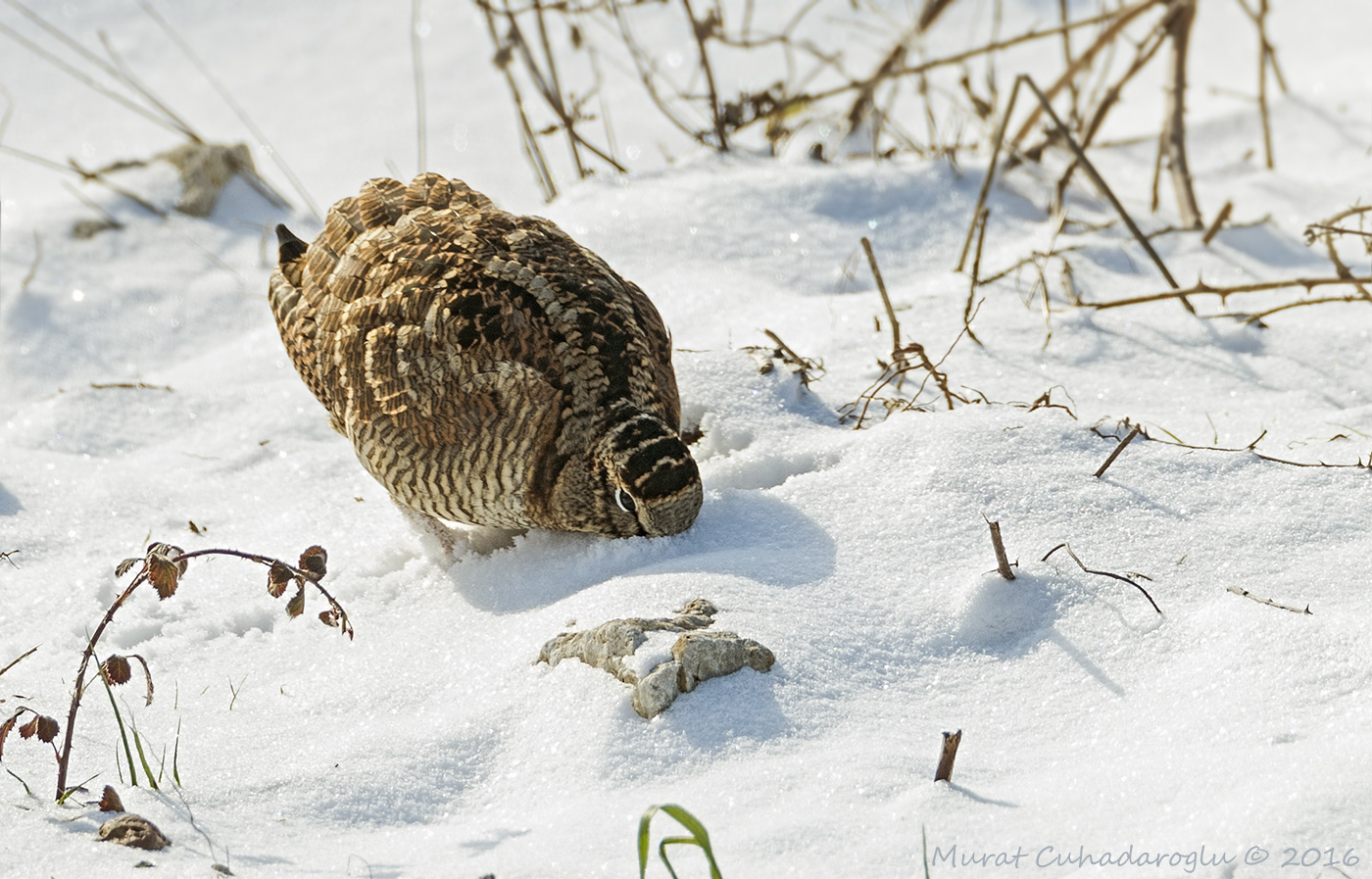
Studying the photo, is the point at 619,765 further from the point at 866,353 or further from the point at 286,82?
the point at 286,82

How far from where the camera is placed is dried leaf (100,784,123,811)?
88.9 inches

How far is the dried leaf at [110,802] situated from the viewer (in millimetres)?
2258

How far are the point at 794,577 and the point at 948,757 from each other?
0.84m

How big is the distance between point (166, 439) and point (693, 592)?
103 inches

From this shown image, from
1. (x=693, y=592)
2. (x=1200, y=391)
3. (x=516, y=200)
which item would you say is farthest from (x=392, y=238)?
(x=516, y=200)

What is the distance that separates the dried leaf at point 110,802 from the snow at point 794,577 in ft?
0.22

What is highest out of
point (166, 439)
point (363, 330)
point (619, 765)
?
point (363, 330)

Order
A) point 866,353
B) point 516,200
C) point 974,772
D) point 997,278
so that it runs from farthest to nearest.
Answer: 1. point 516,200
2. point 997,278
3. point 866,353
4. point 974,772

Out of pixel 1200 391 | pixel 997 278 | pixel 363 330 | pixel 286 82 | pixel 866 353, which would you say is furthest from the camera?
pixel 286 82

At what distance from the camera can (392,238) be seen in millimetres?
3646

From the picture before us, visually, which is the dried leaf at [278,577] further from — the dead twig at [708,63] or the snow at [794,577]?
the dead twig at [708,63]

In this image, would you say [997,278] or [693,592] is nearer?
[693,592]

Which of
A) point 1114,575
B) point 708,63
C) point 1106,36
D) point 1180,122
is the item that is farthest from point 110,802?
point 1180,122

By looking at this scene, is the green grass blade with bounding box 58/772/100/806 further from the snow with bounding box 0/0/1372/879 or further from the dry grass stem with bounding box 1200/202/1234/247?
the dry grass stem with bounding box 1200/202/1234/247
